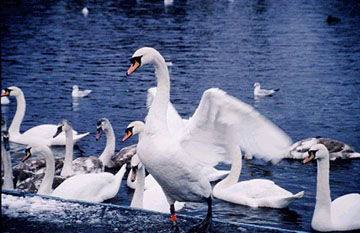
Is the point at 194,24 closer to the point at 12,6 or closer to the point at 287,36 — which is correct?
the point at 287,36

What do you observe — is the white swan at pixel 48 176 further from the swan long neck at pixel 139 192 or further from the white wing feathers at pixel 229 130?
the white wing feathers at pixel 229 130

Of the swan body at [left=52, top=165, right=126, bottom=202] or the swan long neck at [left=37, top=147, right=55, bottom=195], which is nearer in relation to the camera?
the swan body at [left=52, top=165, right=126, bottom=202]

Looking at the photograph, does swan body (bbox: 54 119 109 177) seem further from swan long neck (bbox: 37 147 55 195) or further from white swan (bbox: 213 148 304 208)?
white swan (bbox: 213 148 304 208)

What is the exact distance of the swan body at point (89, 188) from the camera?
9.30 meters

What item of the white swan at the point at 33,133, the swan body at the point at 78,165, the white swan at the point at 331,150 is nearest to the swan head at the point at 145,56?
the swan body at the point at 78,165

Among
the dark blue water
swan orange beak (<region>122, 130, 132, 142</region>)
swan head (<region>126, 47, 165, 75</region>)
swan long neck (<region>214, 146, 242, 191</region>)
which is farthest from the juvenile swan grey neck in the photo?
swan head (<region>126, 47, 165, 75</region>)

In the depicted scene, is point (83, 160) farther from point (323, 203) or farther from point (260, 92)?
point (260, 92)

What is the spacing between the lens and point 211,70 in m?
21.7


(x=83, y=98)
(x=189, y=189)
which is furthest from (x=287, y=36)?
(x=189, y=189)

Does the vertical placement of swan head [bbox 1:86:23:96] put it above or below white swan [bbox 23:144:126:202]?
above

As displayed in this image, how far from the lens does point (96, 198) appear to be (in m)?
9.71

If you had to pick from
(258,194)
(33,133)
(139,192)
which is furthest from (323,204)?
(33,133)

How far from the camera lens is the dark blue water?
1179 cm

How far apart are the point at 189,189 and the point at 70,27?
98.6ft
